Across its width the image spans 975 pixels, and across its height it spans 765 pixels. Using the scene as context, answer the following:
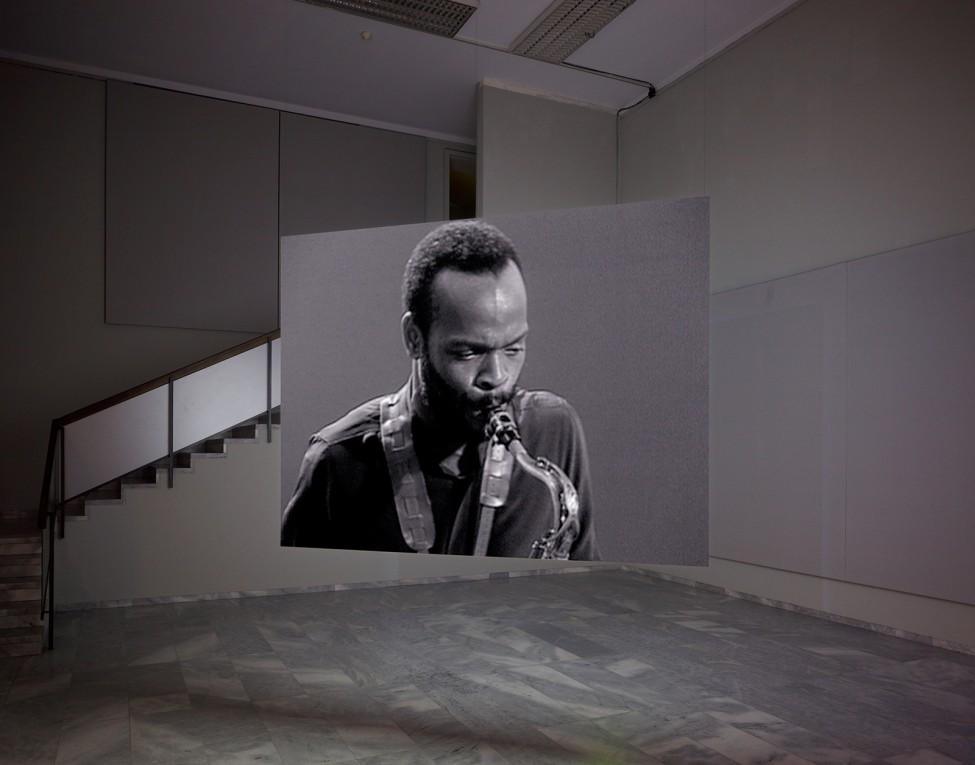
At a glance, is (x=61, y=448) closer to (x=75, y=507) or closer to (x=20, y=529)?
(x=75, y=507)

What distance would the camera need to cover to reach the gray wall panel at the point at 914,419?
5207 millimetres

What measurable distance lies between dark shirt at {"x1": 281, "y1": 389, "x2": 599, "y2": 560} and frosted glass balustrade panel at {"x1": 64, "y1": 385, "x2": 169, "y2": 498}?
3.26 m

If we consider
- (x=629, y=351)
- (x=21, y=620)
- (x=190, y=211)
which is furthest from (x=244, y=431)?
(x=629, y=351)

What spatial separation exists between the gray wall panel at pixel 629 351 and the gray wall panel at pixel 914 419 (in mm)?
2645

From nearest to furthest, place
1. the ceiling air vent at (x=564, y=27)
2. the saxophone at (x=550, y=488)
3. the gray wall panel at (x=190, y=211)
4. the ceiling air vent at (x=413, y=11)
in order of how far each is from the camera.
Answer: the saxophone at (x=550, y=488), the ceiling air vent at (x=413, y=11), the ceiling air vent at (x=564, y=27), the gray wall panel at (x=190, y=211)

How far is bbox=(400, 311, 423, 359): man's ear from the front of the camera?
13.4 feet

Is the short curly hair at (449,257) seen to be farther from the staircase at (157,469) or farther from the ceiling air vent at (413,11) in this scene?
the staircase at (157,469)

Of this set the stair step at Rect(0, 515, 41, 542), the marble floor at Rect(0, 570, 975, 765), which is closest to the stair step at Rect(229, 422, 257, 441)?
the marble floor at Rect(0, 570, 975, 765)

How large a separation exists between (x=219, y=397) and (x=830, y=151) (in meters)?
5.59

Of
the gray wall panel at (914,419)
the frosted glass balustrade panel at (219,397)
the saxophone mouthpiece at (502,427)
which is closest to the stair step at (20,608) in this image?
the frosted glass balustrade panel at (219,397)

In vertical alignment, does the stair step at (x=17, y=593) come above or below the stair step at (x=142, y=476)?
below

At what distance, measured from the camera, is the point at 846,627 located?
5914mm

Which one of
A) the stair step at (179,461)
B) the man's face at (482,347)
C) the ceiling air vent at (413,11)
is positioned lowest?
the stair step at (179,461)

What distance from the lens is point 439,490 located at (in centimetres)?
396
